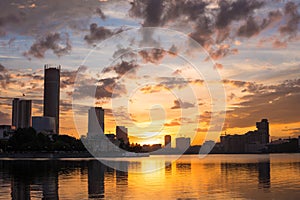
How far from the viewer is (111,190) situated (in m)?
46.2

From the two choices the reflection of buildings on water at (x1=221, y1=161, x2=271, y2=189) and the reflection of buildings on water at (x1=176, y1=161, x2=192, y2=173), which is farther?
the reflection of buildings on water at (x1=176, y1=161, x2=192, y2=173)

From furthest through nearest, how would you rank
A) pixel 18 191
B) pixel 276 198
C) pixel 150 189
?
1. pixel 150 189
2. pixel 18 191
3. pixel 276 198

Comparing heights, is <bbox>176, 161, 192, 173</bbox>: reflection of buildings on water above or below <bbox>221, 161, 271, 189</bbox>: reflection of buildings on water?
below

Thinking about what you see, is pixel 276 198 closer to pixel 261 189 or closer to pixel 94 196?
pixel 261 189

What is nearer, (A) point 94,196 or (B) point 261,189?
(A) point 94,196

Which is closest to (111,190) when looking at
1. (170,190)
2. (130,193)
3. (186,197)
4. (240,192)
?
(130,193)

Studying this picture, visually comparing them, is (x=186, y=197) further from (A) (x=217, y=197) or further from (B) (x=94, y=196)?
(B) (x=94, y=196)

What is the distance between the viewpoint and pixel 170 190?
46344 mm

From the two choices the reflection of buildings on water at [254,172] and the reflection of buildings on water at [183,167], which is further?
the reflection of buildings on water at [183,167]

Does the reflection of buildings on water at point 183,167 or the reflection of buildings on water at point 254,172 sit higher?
the reflection of buildings on water at point 254,172

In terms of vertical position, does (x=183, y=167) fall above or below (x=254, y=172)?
below

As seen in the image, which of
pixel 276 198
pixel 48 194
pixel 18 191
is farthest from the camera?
pixel 18 191

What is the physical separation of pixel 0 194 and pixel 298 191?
32145mm

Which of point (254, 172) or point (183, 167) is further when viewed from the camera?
point (183, 167)
